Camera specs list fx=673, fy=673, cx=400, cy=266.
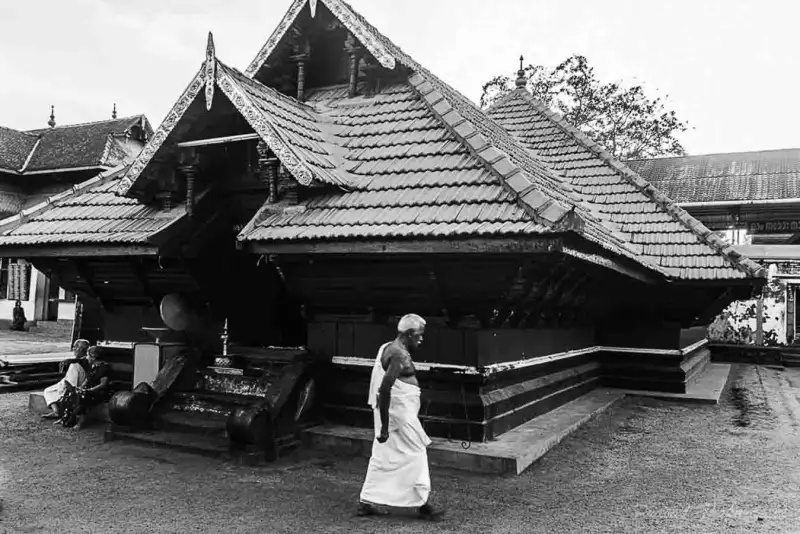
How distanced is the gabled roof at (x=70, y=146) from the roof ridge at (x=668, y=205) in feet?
50.5

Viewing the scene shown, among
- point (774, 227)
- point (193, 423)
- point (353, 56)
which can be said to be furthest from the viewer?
point (774, 227)

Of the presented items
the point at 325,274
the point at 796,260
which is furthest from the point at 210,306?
the point at 796,260

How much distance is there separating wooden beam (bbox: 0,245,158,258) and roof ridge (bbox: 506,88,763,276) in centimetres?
752

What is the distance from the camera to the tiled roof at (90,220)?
6.82 metres

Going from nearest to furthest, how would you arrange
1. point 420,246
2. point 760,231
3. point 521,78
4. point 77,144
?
point 420,246, point 521,78, point 760,231, point 77,144

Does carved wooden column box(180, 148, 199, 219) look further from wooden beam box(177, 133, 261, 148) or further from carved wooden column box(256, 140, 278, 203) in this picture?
carved wooden column box(256, 140, 278, 203)

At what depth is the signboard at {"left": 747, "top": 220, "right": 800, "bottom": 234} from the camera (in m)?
18.5

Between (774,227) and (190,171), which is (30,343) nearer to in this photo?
(190,171)

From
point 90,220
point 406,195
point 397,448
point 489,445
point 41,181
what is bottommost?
point 489,445

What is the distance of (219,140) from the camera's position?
638cm

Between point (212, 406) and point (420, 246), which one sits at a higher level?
point (420, 246)

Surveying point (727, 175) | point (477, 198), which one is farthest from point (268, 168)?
point (727, 175)

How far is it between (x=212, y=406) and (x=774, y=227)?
56.8 feet

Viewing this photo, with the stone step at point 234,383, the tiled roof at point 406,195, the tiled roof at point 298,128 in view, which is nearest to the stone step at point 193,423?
the stone step at point 234,383
